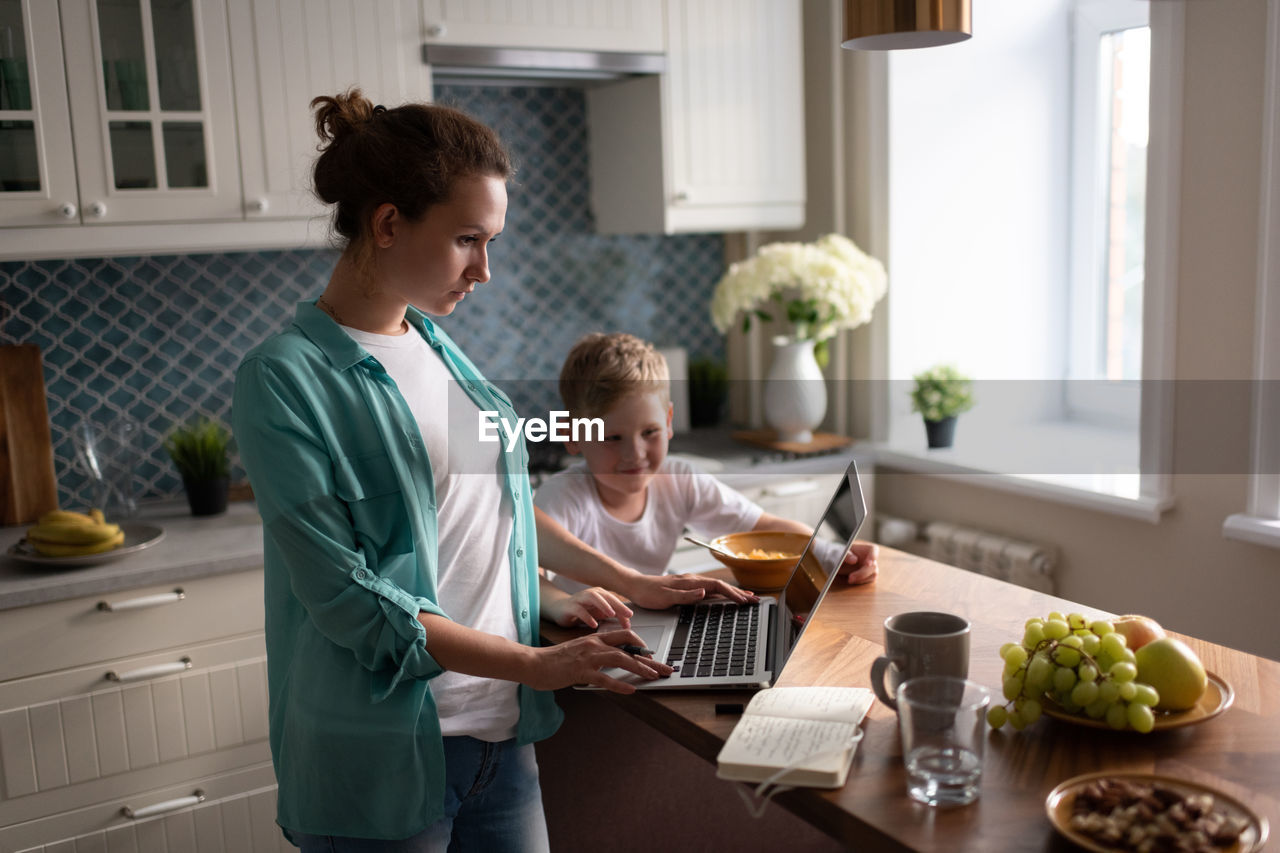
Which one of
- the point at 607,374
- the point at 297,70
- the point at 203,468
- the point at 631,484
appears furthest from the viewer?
the point at 203,468

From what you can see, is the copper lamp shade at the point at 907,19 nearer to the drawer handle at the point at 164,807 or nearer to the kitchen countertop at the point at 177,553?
the kitchen countertop at the point at 177,553

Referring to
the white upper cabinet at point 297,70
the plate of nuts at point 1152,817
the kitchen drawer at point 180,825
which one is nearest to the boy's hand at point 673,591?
the plate of nuts at point 1152,817

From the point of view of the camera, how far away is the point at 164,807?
2.33 m

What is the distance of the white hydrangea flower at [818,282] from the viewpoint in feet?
9.90

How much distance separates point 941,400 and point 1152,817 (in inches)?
87.4

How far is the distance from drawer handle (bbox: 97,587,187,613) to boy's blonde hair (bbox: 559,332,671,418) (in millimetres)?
986

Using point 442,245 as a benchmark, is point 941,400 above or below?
below

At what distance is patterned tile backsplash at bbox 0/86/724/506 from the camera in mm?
2703

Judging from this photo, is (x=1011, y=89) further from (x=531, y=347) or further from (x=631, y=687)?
(x=631, y=687)

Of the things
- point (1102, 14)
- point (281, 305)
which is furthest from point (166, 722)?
point (1102, 14)

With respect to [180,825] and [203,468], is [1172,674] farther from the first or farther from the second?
[203,468]

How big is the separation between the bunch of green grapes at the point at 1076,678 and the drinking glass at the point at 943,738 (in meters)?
0.14

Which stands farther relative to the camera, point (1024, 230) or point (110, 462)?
point (1024, 230)

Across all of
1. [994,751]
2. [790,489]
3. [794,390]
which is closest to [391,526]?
[994,751]
